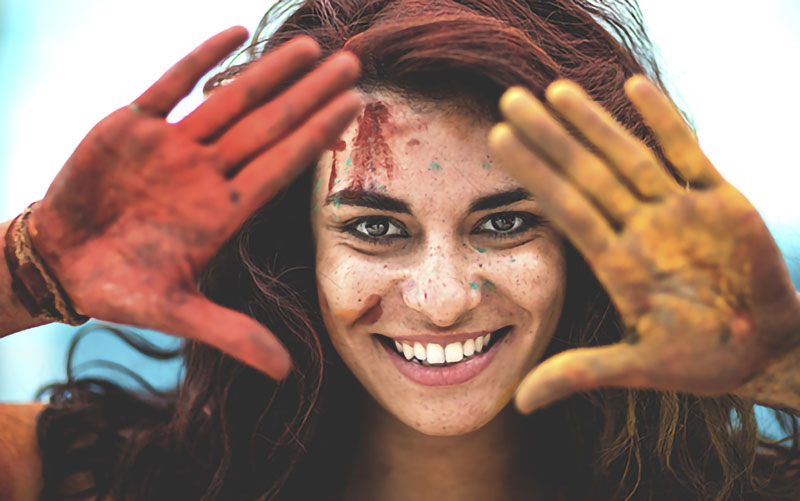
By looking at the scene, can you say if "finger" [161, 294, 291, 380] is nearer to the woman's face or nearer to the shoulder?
the woman's face

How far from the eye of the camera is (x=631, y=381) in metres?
1.07

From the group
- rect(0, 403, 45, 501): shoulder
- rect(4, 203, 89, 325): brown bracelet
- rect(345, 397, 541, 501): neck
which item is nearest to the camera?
rect(4, 203, 89, 325): brown bracelet

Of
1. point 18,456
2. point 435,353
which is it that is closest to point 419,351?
point 435,353

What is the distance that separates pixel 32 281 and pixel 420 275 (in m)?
0.67

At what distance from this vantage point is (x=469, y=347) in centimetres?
146

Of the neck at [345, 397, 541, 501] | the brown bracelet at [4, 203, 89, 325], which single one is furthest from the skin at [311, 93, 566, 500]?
the brown bracelet at [4, 203, 89, 325]

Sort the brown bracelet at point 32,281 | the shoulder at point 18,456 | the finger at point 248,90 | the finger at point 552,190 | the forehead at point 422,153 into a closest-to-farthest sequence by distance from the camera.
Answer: the finger at point 552,190 < the finger at point 248,90 < the brown bracelet at point 32,281 < the forehead at point 422,153 < the shoulder at point 18,456

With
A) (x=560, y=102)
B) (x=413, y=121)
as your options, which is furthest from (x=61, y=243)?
(x=560, y=102)

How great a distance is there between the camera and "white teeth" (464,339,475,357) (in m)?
1.45

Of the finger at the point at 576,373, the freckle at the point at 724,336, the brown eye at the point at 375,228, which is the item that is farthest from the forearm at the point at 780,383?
the brown eye at the point at 375,228

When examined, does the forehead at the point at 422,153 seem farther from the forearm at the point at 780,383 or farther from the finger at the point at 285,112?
the forearm at the point at 780,383

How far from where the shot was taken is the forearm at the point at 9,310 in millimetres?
1298

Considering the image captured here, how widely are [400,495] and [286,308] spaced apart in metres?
0.51

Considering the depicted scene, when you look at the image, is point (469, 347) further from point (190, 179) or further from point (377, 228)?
point (190, 179)
